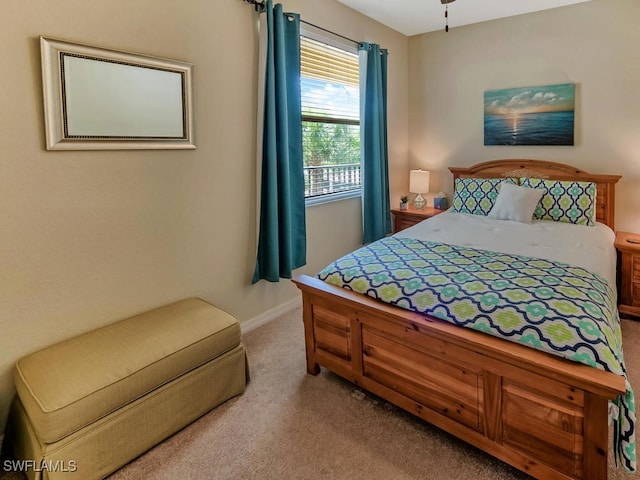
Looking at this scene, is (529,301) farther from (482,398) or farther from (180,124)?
(180,124)

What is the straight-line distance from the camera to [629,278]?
2.90 meters

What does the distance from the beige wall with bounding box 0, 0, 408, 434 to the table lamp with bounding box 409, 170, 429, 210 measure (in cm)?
186

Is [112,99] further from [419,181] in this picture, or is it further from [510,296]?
[419,181]

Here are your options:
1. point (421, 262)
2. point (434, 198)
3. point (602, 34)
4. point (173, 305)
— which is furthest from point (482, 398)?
point (602, 34)

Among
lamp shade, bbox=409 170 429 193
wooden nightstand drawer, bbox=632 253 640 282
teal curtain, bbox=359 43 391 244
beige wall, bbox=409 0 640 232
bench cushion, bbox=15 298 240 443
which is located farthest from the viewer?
lamp shade, bbox=409 170 429 193

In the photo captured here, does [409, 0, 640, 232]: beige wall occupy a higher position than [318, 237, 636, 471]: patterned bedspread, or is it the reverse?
[409, 0, 640, 232]: beige wall

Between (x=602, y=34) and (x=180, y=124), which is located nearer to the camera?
(x=180, y=124)

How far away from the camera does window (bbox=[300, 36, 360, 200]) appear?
10.6 feet

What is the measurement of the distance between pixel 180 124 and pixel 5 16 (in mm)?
839

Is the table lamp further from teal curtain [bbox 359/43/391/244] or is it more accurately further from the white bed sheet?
the white bed sheet

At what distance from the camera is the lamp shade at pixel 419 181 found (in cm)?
420

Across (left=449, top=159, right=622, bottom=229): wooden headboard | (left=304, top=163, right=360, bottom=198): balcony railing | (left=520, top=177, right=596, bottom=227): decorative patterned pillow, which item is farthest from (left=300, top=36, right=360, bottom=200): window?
(left=520, top=177, right=596, bottom=227): decorative patterned pillow

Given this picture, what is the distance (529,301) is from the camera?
166 cm

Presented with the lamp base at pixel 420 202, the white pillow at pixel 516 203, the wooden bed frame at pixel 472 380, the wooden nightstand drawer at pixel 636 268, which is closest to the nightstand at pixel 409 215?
the lamp base at pixel 420 202
